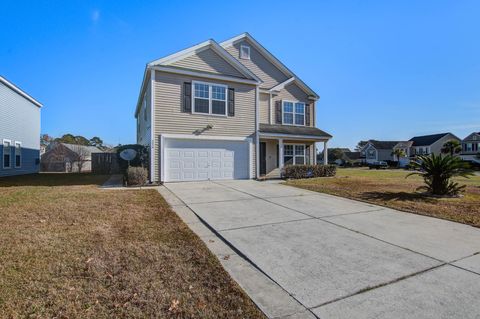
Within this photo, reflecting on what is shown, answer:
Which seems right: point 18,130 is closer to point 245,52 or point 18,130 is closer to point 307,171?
point 245,52

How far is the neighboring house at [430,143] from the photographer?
50531 millimetres

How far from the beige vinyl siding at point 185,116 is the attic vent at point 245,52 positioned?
3560 millimetres

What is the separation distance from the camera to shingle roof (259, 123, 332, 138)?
15815mm

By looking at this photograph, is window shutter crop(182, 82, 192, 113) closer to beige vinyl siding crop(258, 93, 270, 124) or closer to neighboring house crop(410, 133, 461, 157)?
beige vinyl siding crop(258, 93, 270, 124)

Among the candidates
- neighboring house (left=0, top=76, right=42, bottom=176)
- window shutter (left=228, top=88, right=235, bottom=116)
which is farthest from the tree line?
window shutter (left=228, top=88, right=235, bottom=116)

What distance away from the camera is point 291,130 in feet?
55.0

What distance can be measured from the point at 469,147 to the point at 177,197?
64.7 meters

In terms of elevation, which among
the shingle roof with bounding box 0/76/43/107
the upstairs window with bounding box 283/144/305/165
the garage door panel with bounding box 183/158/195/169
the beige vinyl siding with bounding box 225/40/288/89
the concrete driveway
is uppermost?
the beige vinyl siding with bounding box 225/40/288/89

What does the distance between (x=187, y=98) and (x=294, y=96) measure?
27.7 ft

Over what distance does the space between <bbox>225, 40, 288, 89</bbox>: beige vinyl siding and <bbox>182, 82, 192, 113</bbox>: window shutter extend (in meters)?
5.64

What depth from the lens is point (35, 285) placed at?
9.40ft

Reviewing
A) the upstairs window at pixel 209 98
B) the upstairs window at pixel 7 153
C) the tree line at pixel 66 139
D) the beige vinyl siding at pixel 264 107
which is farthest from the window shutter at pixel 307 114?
the tree line at pixel 66 139

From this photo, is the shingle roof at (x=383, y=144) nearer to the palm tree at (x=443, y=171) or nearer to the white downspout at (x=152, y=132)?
the palm tree at (x=443, y=171)

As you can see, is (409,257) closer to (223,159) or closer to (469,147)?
(223,159)
